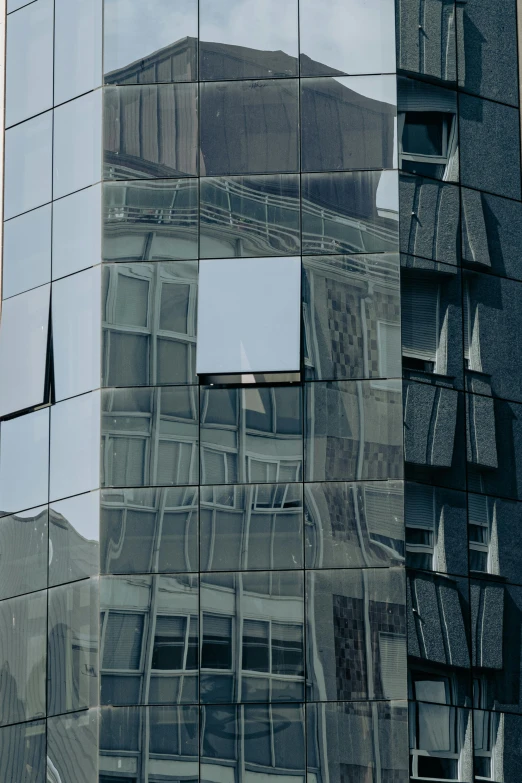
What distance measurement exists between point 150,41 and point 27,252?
14.2ft

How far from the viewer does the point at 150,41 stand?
25.8m

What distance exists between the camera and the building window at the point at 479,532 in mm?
24062

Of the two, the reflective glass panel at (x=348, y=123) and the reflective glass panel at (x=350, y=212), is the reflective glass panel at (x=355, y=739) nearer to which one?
the reflective glass panel at (x=350, y=212)

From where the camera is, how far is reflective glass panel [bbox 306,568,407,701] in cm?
2269

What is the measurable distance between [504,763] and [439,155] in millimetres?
10280

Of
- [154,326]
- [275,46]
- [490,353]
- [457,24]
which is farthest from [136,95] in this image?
[490,353]

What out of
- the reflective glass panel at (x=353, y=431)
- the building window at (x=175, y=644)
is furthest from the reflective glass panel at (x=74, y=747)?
the reflective glass panel at (x=353, y=431)

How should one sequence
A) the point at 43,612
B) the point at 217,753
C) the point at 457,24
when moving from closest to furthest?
1. the point at 217,753
2. the point at 43,612
3. the point at 457,24

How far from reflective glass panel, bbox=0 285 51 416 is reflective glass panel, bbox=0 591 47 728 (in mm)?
3471

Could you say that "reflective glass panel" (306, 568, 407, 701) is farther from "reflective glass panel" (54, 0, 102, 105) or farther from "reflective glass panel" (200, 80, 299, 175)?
"reflective glass panel" (54, 0, 102, 105)

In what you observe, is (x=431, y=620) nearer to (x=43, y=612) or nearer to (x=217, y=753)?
(x=217, y=753)

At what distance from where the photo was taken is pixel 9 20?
27.6m

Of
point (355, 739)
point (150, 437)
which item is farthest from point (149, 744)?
point (150, 437)

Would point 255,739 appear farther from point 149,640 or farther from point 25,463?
point 25,463
